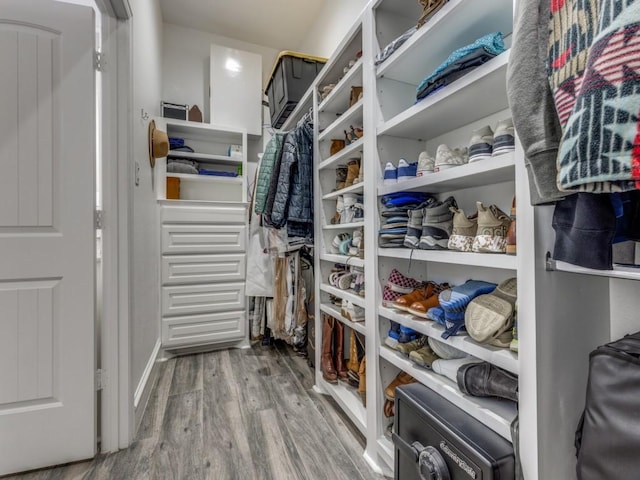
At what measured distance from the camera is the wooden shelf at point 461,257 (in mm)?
759

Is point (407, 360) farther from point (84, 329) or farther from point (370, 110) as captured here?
point (84, 329)

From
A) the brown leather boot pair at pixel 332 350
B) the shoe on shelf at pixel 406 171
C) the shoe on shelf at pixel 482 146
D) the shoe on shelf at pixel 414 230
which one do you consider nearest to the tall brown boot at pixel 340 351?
the brown leather boot pair at pixel 332 350

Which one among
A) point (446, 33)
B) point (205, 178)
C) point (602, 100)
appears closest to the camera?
point (602, 100)

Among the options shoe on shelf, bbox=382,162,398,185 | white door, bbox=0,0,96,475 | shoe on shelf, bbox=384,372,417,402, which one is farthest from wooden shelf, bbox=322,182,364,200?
white door, bbox=0,0,96,475

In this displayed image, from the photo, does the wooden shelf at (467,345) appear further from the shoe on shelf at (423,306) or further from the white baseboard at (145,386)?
the white baseboard at (145,386)

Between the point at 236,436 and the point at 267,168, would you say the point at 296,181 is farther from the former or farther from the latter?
the point at 236,436

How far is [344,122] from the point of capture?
1.56m

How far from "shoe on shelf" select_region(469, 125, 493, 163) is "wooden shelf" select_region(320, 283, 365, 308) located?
2.52 feet

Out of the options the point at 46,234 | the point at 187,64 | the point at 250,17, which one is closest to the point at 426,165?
the point at 46,234

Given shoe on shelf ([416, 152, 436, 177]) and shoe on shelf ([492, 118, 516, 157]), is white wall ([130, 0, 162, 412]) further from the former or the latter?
shoe on shelf ([492, 118, 516, 157])

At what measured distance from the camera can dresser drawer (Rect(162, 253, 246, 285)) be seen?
2.42 meters

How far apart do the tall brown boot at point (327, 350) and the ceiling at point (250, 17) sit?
2531mm

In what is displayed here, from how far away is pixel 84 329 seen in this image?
1340 millimetres

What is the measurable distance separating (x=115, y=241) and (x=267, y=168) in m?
1.00
